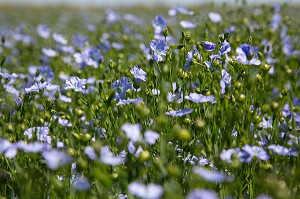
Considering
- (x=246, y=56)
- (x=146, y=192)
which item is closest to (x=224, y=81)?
(x=246, y=56)

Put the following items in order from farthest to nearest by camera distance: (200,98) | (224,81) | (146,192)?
(224,81)
(200,98)
(146,192)

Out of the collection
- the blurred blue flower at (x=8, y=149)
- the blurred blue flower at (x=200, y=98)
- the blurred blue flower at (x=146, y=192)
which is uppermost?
the blurred blue flower at (x=146, y=192)

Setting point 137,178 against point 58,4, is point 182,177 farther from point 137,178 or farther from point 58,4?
point 58,4

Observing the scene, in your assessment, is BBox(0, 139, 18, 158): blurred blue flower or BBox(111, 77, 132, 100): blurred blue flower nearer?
BBox(0, 139, 18, 158): blurred blue flower

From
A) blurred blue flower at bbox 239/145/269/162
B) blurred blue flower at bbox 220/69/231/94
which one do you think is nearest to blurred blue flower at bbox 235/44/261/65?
blurred blue flower at bbox 220/69/231/94

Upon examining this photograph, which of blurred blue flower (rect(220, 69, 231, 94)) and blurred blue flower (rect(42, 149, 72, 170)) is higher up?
blurred blue flower (rect(220, 69, 231, 94))

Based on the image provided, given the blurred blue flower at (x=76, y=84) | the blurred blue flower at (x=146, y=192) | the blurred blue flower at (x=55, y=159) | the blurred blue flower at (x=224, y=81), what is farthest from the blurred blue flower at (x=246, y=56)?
the blurred blue flower at (x=146, y=192)

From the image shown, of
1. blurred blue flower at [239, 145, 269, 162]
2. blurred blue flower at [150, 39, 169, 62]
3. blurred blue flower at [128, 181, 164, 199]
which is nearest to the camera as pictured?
blurred blue flower at [128, 181, 164, 199]

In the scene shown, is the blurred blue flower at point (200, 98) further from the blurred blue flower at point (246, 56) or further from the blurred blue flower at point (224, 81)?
the blurred blue flower at point (246, 56)

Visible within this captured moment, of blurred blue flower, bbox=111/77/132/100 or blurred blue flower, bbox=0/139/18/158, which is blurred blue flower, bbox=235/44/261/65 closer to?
blurred blue flower, bbox=111/77/132/100

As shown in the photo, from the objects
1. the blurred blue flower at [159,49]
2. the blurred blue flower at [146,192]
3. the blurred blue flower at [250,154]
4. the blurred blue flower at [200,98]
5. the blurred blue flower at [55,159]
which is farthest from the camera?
the blurred blue flower at [159,49]

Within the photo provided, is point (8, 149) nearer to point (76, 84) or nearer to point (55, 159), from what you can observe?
point (55, 159)
